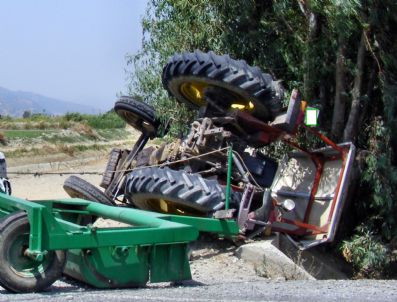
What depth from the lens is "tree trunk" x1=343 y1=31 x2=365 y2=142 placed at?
10.6 meters

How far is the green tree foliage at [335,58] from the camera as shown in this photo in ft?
33.1

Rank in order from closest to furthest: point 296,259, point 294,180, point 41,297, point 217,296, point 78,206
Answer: point 41,297 → point 217,296 → point 78,206 → point 296,259 → point 294,180

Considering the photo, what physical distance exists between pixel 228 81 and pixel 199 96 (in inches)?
67.0

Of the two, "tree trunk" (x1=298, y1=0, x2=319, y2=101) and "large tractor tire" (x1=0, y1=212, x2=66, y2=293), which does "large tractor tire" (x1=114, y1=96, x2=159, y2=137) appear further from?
"large tractor tire" (x1=0, y1=212, x2=66, y2=293)

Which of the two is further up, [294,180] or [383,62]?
[383,62]

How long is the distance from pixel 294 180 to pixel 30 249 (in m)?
5.51

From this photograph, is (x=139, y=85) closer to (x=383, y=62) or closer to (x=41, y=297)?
(x=383, y=62)

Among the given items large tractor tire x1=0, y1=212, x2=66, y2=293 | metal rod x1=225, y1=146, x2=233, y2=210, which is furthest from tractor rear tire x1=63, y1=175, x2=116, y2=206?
large tractor tire x1=0, y1=212, x2=66, y2=293

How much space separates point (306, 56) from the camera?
1091 centimetres

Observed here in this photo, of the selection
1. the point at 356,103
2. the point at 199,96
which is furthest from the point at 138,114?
the point at 356,103

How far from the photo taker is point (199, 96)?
1145cm

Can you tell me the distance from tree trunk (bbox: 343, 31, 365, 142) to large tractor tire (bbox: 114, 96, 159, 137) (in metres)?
3.42

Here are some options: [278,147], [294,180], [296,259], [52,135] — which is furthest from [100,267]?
[52,135]

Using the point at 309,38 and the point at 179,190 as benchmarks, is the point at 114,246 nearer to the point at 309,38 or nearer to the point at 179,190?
the point at 179,190
